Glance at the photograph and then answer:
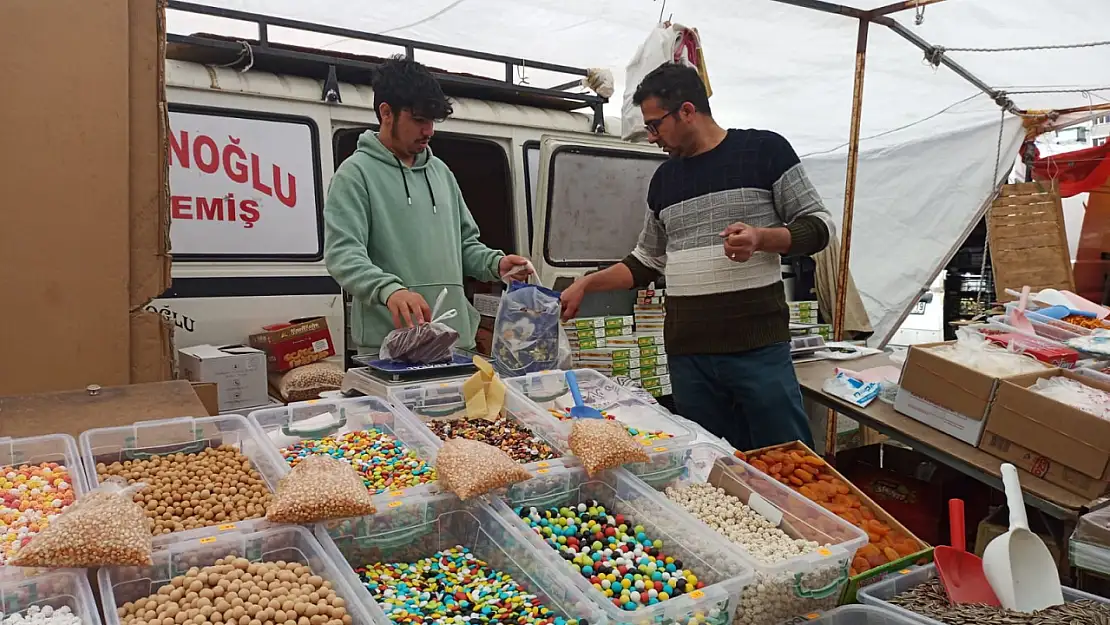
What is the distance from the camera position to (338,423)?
1895mm

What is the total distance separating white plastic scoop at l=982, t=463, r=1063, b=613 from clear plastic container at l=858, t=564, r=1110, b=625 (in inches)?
3.4

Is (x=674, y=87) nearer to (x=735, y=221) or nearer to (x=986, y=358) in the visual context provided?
(x=735, y=221)

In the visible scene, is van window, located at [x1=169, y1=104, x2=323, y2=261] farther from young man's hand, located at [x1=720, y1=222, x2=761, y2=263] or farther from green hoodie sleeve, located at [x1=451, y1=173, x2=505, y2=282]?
young man's hand, located at [x1=720, y1=222, x2=761, y2=263]

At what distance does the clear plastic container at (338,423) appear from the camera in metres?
1.77

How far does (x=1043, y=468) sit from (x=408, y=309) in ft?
7.08

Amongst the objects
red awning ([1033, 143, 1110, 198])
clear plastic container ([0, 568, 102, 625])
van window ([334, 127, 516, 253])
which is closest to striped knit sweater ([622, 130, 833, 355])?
clear plastic container ([0, 568, 102, 625])

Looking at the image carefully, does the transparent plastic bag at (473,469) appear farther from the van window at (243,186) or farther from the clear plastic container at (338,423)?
the van window at (243,186)

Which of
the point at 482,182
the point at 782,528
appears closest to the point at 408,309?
the point at 782,528

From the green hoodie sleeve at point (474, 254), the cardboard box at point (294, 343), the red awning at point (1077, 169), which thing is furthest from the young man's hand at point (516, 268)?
the red awning at point (1077, 169)

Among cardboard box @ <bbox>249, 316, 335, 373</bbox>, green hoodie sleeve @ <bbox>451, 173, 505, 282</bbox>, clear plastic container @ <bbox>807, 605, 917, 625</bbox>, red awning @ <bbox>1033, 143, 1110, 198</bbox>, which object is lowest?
clear plastic container @ <bbox>807, 605, 917, 625</bbox>

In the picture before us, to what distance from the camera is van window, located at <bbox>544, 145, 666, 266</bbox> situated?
4215 millimetres

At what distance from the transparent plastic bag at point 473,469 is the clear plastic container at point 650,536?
2.7 inches

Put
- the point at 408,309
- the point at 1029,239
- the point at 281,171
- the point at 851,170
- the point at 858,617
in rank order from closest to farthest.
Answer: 1. the point at 858,617
2. the point at 408,309
3. the point at 281,171
4. the point at 851,170
5. the point at 1029,239

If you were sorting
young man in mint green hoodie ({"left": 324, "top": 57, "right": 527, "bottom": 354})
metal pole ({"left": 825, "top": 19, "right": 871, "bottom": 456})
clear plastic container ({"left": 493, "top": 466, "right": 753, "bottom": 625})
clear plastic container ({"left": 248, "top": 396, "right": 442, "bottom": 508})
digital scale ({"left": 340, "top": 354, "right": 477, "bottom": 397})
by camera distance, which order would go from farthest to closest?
metal pole ({"left": 825, "top": 19, "right": 871, "bottom": 456}) → young man in mint green hoodie ({"left": 324, "top": 57, "right": 527, "bottom": 354}) → digital scale ({"left": 340, "top": 354, "right": 477, "bottom": 397}) → clear plastic container ({"left": 248, "top": 396, "right": 442, "bottom": 508}) → clear plastic container ({"left": 493, "top": 466, "right": 753, "bottom": 625})
